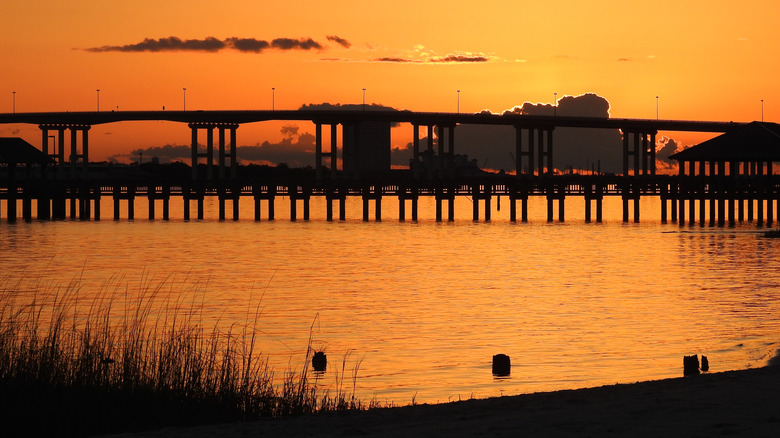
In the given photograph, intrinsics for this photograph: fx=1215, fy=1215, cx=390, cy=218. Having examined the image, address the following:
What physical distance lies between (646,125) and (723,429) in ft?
585

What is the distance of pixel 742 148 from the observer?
12006 cm

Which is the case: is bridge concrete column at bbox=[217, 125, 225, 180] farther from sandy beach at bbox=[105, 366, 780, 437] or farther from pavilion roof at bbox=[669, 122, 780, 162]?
sandy beach at bbox=[105, 366, 780, 437]

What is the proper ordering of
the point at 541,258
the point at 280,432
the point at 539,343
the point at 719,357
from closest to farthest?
the point at 280,432, the point at 719,357, the point at 539,343, the point at 541,258

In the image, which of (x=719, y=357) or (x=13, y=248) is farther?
(x=13, y=248)

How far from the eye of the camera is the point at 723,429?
13141 millimetres

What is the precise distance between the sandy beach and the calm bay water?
5.14m

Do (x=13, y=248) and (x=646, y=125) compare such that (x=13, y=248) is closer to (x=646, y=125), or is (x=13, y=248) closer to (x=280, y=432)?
(x=280, y=432)

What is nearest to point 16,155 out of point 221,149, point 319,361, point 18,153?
point 18,153

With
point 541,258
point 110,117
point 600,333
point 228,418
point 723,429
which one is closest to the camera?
point 723,429

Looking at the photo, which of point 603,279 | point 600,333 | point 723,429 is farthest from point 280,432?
point 603,279

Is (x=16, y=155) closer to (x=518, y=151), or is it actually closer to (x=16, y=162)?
(x=16, y=162)

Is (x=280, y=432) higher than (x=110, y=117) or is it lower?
lower

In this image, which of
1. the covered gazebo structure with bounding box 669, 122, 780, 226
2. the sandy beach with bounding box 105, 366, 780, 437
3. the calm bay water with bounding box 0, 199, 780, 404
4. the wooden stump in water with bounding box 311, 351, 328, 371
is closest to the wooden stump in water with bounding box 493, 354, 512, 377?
the calm bay water with bounding box 0, 199, 780, 404

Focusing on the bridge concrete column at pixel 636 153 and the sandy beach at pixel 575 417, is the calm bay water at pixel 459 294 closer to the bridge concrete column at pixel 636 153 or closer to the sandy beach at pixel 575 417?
the sandy beach at pixel 575 417
